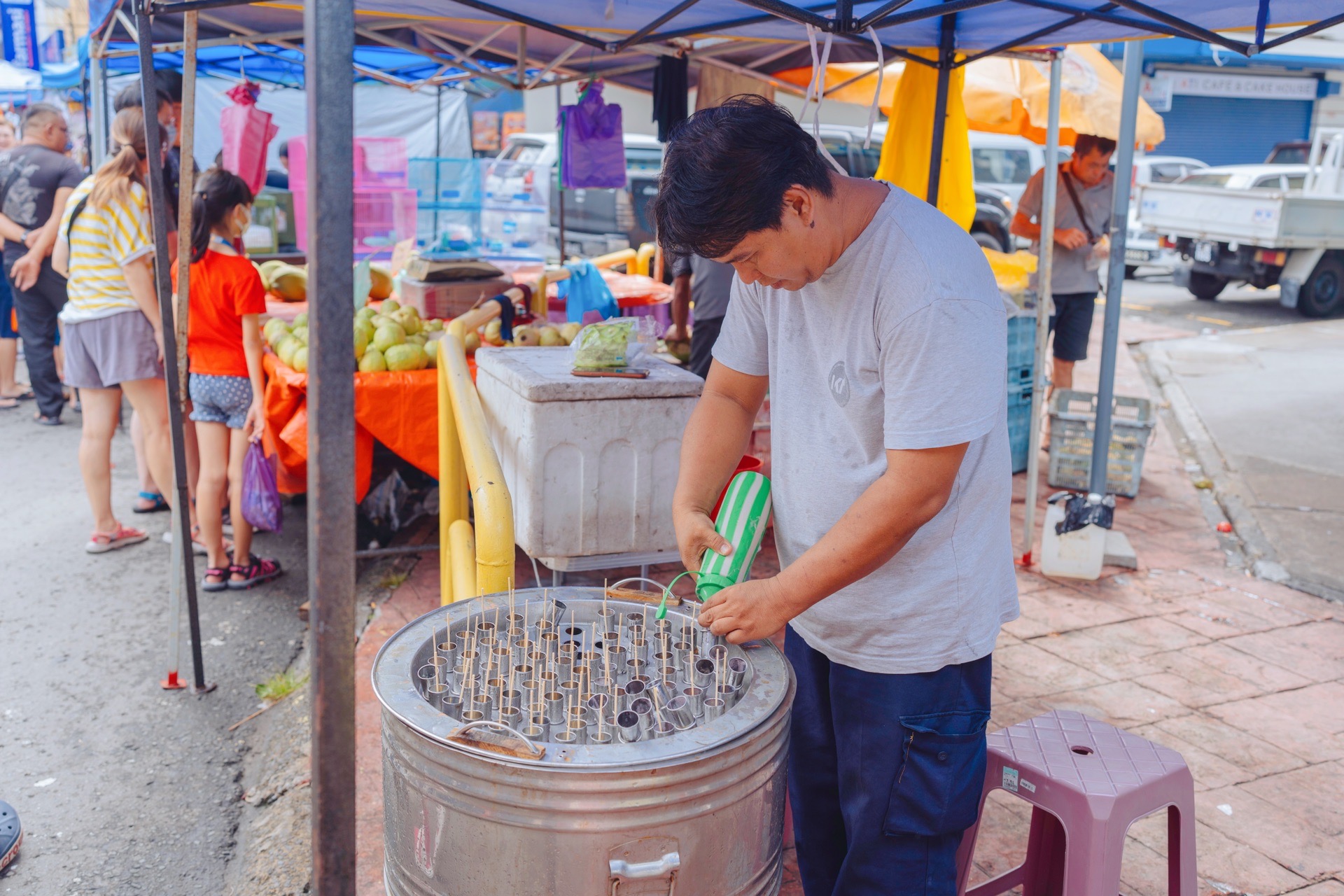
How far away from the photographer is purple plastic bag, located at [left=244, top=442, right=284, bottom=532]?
13.8ft

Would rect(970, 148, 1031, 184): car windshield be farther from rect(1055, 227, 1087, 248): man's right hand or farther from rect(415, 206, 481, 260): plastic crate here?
rect(1055, 227, 1087, 248): man's right hand

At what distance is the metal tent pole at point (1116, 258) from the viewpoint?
4.27m

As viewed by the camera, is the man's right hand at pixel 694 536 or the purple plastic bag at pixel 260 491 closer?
the man's right hand at pixel 694 536

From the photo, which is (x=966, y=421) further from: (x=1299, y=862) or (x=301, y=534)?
(x=301, y=534)

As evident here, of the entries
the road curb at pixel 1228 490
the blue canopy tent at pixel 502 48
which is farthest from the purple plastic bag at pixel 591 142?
the road curb at pixel 1228 490

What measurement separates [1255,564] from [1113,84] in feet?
10.7

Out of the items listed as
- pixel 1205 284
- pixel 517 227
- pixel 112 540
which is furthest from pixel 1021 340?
pixel 1205 284

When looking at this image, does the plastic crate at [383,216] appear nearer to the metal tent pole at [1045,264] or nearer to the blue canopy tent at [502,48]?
the blue canopy tent at [502,48]

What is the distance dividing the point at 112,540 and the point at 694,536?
405cm

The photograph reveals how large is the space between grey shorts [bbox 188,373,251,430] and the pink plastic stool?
11.3ft

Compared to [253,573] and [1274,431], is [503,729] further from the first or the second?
[1274,431]

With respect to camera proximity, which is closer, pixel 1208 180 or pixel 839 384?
pixel 839 384

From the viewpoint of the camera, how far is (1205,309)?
13.1 m

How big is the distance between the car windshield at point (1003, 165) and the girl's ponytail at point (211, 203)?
1223 centimetres
